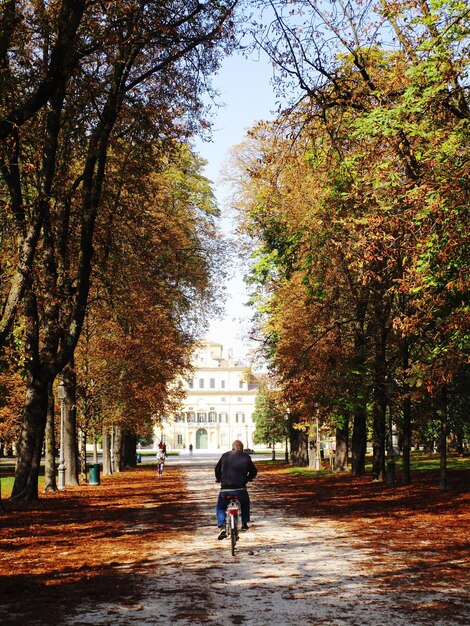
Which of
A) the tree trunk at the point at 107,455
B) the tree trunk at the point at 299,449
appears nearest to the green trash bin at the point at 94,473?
the tree trunk at the point at 107,455

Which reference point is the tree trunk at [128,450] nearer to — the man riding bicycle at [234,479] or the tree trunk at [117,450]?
the tree trunk at [117,450]

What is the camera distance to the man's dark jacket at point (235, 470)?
13.0m

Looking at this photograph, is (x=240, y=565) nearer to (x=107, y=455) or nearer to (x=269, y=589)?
(x=269, y=589)

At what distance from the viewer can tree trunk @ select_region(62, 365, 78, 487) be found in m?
28.7

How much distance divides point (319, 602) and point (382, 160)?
1040 cm

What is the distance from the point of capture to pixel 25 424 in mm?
20797

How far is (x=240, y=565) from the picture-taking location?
11.0 metres

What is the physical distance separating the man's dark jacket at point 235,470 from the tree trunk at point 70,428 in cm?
1615

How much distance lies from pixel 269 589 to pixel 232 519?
3.31m

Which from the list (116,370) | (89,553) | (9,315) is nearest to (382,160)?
(9,315)

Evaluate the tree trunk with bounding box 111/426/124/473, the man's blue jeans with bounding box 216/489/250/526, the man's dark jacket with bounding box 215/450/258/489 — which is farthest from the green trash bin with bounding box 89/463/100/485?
the man's blue jeans with bounding box 216/489/250/526

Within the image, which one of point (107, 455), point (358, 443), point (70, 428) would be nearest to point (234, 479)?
point (70, 428)

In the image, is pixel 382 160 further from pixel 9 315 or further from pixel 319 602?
pixel 319 602

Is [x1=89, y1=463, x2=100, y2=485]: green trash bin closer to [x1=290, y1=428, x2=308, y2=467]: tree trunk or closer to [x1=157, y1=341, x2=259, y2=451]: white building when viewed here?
[x1=290, y1=428, x2=308, y2=467]: tree trunk
